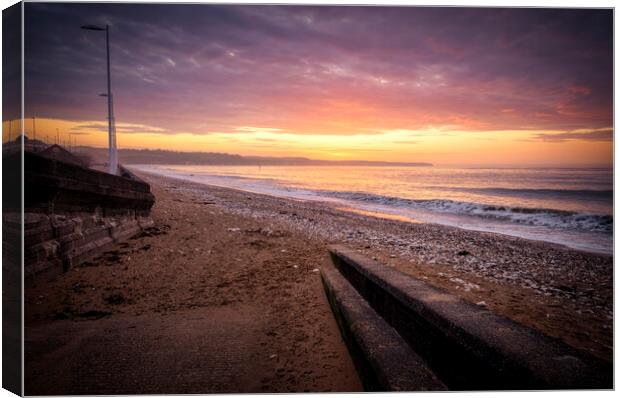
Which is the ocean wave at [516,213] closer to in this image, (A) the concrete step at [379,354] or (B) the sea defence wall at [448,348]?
(B) the sea defence wall at [448,348]

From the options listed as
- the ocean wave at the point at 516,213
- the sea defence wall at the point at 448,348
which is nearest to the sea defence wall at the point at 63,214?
the sea defence wall at the point at 448,348

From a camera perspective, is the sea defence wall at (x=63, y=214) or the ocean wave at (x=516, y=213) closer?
the sea defence wall at (x=63, y=214)

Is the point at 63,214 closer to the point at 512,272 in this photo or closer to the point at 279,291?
the point at 279,291

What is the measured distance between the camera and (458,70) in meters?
3.88

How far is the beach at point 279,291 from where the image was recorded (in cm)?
Answer: 270

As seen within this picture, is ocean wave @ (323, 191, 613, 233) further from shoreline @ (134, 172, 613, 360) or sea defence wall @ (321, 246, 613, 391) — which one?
sea defence wall @ (321, 246, 613, 391)

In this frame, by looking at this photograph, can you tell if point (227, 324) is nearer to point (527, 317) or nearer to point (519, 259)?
point (527, 317)

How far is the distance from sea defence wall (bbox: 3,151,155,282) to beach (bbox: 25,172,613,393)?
0.24 meters

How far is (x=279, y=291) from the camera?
13.4ft

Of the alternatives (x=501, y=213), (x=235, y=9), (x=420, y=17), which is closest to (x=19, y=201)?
(x=235, y=9)

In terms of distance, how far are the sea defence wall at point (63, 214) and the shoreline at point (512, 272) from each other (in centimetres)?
401

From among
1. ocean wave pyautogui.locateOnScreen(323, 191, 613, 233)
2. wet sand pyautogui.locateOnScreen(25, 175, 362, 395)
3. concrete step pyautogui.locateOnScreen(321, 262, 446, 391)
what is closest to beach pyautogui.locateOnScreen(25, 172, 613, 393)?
wet sand pyautogui.locateOnScreen(25, 175, 362, 395)

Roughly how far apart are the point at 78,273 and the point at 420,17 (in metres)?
5.25

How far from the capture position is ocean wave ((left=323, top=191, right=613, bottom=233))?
10023 millimetres
